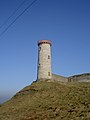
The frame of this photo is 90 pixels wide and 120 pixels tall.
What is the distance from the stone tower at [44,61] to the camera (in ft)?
149

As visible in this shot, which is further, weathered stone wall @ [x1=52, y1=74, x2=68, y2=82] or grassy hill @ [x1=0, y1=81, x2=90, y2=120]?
weathered stone wall @ [x1=52, y1=74, x2=68, y2=82]

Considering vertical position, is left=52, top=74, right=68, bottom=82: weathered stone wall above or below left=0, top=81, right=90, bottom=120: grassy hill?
above

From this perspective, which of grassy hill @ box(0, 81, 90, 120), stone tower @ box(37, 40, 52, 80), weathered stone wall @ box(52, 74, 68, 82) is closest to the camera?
grassy hill @ box(0, 81, 90, 120)

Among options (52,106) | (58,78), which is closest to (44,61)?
(58,78)

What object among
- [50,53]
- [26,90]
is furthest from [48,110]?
[50,53]

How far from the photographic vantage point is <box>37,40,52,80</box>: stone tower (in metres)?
45.4

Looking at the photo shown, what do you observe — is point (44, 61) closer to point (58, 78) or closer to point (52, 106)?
point (58, 78)

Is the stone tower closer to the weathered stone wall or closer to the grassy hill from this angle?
the weathered stone wall

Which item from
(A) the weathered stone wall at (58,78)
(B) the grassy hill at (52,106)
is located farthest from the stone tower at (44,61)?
(B) the grassy hill at (52,106)

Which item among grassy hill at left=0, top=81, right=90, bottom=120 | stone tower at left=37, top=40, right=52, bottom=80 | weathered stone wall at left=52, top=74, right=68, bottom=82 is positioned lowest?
grassy hill at left=0, top=81, right=90, bottom=120

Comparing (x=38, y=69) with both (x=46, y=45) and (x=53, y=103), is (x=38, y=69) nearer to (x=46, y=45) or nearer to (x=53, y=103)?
(x=46, y=45)

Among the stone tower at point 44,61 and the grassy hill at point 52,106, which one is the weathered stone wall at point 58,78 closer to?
the stone tower at point 44,61

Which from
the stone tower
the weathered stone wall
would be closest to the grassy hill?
the stone tower

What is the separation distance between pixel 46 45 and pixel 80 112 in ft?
87.5
